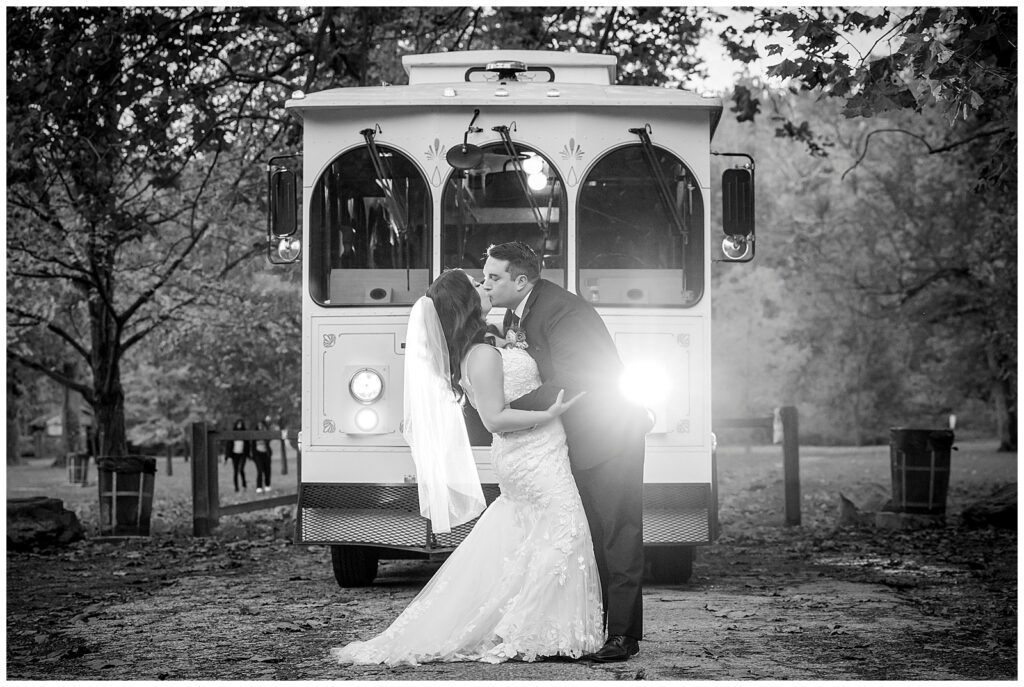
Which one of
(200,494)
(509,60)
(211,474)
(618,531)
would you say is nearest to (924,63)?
(618,531)

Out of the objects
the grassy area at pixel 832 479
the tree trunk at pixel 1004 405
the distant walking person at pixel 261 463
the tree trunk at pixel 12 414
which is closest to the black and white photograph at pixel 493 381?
the grassy area at pixel 832 479

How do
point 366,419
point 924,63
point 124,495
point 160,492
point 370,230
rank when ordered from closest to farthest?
point 924,63 → point 366,419 → point 370,230 → point 124,495 → point 160,492

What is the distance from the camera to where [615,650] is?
6336 mm

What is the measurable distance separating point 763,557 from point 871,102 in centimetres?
541

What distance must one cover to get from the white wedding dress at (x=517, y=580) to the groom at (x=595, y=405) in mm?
107

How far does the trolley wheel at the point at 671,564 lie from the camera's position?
9.86 m

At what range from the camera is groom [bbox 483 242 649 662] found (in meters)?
6.45

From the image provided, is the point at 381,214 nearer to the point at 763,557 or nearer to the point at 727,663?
the point at 727,663

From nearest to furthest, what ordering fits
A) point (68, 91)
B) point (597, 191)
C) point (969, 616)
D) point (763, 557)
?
point (969, 616)
point (597, 191)
point (763, 557)
point (68, 91)

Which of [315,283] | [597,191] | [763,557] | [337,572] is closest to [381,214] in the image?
[315,283]

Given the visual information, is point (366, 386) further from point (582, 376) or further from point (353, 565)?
point (582, 376)

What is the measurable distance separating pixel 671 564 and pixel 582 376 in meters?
3.85

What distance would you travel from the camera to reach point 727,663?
641 centimetres

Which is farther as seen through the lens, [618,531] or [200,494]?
[200,494]
